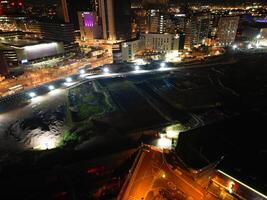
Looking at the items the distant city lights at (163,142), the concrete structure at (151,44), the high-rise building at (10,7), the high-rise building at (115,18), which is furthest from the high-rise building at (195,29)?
the high-rise building at (10,7)

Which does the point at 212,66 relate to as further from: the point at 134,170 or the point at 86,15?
the point at 86,15

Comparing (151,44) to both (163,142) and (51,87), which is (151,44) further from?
(163,142)

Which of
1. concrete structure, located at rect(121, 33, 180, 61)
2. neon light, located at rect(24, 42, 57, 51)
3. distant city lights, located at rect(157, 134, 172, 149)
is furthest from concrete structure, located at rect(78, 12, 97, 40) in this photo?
distant city lights, located at rect(157, 134, 172, 149)

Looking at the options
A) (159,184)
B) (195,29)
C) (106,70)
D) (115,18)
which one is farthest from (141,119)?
(115,18)

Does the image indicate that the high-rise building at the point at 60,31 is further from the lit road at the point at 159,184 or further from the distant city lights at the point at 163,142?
the lit road at the point at 159,184

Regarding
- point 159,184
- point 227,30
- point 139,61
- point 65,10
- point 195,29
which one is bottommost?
point 139,61
